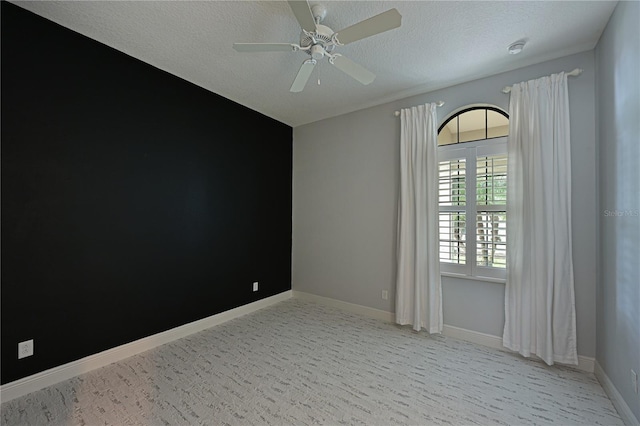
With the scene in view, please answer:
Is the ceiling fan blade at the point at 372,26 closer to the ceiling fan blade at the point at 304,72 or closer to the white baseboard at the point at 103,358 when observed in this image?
the ceiling fan blade at the point at 304,72

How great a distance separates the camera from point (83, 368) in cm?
231

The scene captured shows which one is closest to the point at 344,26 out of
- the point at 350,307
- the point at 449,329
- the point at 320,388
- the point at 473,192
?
the point at 473,192

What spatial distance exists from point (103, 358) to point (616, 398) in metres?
4.06

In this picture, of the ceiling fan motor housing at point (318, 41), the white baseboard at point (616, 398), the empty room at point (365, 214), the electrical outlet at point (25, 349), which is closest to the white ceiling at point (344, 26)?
the empty room at point (365, 214)

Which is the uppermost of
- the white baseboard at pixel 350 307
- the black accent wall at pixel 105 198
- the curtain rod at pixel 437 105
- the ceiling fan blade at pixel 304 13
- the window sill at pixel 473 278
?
the curtain rod at pixel 437 105

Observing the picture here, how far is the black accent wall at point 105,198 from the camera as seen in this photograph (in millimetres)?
2043

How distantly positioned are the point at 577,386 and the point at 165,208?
406cm

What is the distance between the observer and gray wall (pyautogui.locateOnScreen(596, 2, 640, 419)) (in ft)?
5.56

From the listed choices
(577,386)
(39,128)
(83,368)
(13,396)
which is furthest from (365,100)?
(13,396)

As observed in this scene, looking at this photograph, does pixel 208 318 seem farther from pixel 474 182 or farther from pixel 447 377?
pixel 474 182

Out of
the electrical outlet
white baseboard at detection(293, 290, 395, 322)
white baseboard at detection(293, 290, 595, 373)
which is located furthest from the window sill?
the electrical outlet

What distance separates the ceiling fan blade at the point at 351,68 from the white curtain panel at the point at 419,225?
114cm

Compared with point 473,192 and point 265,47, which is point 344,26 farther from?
point 473,192

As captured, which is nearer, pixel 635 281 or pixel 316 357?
pixel 635 281
